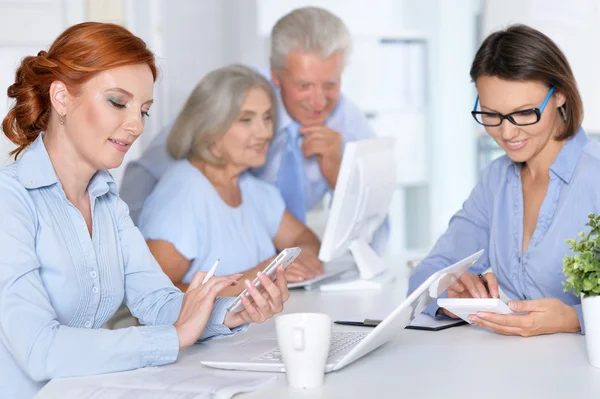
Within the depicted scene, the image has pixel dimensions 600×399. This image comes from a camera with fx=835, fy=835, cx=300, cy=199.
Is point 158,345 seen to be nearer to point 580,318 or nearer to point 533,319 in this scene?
point 533,319

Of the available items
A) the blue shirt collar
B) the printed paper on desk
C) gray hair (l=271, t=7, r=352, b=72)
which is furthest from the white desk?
gray hair (l=271, t=7, r=352, b=72)

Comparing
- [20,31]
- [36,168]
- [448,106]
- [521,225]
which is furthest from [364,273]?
[448,106]

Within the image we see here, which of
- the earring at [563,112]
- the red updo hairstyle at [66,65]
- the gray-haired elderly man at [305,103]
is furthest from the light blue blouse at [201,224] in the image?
the earring at [563,112]

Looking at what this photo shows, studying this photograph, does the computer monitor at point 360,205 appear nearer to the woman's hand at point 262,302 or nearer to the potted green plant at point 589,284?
the woman's hand at point 262,302

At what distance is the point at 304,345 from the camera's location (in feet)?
4.02

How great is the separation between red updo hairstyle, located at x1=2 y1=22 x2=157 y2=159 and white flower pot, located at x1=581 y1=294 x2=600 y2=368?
0.93 metres

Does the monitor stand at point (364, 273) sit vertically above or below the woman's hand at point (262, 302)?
below

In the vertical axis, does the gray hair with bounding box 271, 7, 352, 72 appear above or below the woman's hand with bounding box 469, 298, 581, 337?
above

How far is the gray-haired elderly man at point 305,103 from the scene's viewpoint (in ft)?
10.9

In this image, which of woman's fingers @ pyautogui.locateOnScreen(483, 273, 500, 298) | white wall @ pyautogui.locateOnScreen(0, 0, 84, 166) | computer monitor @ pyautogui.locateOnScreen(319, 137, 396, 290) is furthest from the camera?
white wall @ pyautogui.locateOnScreen(0, 0, 84, 166)

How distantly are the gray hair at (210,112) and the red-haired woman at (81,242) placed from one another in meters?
1.10

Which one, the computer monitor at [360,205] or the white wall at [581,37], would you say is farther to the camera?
the white wall at [581,37]

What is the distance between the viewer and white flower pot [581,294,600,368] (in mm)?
1368

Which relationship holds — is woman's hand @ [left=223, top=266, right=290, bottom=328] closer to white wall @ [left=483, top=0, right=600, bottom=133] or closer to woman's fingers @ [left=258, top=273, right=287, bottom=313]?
woman's fingers @ [left=258, top=273, right=287, bottom=313]
